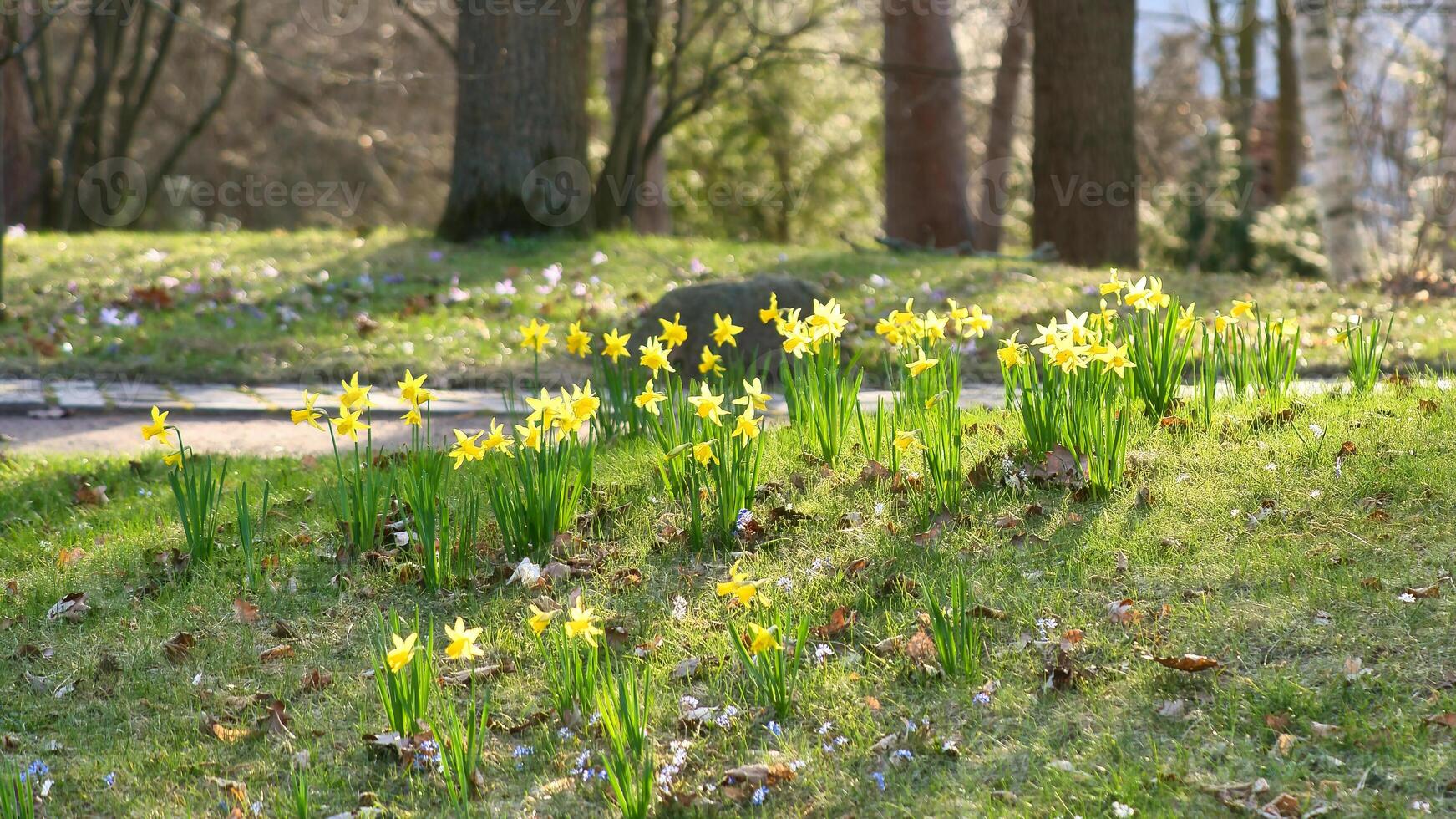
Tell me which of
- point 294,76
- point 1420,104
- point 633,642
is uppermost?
point 294,76

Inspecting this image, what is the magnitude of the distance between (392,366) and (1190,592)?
4967mm

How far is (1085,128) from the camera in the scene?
11.1 m

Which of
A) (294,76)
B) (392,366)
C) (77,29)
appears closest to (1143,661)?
(392,366)

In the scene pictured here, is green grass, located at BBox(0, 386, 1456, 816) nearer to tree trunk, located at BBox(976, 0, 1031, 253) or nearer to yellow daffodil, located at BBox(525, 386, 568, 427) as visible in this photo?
yellow daffodil, located at BBox(525, 386, 568, 427)

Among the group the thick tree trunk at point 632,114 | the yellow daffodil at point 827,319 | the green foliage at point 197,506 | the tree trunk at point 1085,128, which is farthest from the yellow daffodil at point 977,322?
the thick tree trunk at point 632,114

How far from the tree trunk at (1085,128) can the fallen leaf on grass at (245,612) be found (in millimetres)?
8633

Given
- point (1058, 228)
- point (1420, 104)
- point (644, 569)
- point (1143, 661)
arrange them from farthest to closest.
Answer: point (1420, 104) < point (1058, 228) < point (644, 569) < point (1143, 661)

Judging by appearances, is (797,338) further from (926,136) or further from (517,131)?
(926,136)

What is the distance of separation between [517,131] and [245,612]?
749cm

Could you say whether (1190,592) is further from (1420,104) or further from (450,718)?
(1420,104)

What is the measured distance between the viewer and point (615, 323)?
8.14 m

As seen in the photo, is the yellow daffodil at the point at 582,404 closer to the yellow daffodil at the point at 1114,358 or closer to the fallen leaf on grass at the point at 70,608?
the yellow daffodil at the point at 1114,358

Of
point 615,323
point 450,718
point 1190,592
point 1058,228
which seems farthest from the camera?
point 1058,228

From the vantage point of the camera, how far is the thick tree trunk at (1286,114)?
1869cm
